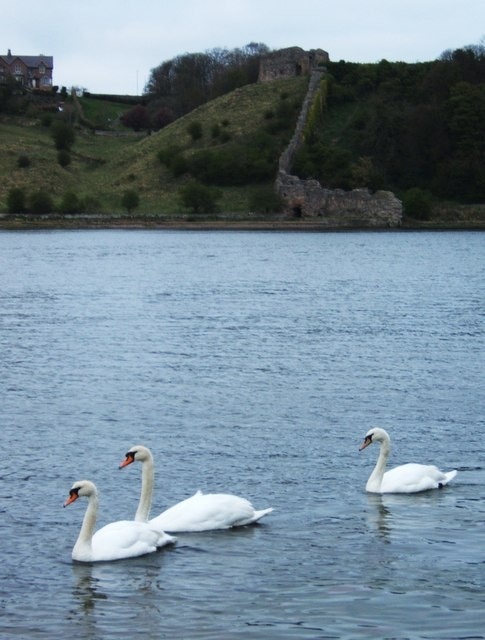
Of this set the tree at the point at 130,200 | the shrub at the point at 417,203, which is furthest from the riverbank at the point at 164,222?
the shrub at the point at 417,203

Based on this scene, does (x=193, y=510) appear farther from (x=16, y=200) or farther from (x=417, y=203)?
(x=417, y=203)

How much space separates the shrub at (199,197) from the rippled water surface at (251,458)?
6165 cm

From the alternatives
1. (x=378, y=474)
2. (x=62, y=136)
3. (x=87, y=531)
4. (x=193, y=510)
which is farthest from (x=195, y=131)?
(x=87, y=531)

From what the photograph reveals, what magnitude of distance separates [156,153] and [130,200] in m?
14.8

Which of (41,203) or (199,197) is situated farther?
(41,203)

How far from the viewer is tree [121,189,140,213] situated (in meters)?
117

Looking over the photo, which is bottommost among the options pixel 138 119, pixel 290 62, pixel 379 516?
pixel 379 516

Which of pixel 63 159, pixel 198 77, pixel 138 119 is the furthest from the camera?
pixel 198 77

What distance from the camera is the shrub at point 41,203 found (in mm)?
117875

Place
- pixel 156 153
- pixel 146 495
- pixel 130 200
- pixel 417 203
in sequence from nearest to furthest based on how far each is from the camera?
1. pixel 146 495
2. pixel 130 200
3. pixel 417 203
4. pixel 156 153

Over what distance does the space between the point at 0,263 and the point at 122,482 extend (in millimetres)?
61568

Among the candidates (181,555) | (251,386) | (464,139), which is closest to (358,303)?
(251,386)

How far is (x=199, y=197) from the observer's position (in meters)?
115

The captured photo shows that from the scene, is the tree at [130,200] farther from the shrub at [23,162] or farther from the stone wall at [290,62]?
the stone wall at [290,62]
